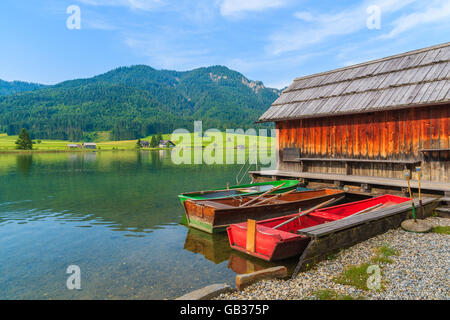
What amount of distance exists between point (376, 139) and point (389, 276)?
1181 centimetres

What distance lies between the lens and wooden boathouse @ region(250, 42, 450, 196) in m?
14.4

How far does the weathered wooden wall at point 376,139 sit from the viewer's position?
14.4 metres

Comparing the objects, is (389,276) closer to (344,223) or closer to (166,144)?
(344,223)

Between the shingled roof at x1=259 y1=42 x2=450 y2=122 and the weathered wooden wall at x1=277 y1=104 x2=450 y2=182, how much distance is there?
857 mm

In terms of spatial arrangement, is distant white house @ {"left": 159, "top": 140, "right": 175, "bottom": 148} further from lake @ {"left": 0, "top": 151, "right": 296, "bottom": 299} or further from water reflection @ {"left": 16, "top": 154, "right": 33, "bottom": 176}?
lake @ {"left": 0, "top": 151, "right": 296, "bottom": 299}

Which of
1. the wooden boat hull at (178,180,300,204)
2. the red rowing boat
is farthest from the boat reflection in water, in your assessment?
the wooden boat hull at (178,180,300,204)

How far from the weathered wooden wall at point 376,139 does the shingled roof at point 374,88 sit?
33.8 inches

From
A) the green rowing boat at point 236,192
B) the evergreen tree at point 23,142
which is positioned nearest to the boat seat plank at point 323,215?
the green rowing boat at point 236,192

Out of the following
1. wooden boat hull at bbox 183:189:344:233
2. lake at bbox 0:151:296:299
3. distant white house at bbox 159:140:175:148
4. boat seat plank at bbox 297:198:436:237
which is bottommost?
lake at bbox 0:151:296:299

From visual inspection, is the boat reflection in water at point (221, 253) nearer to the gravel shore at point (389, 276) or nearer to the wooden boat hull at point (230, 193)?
the wooden boat hull at point (230, 193)

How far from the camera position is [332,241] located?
27.4ft

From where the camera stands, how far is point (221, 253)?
11.2 m

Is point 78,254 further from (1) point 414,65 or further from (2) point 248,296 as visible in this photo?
A: (1) point 414,65

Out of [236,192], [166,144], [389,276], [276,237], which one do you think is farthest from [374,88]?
[166,144]
